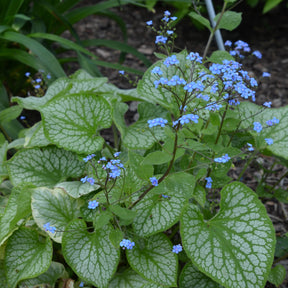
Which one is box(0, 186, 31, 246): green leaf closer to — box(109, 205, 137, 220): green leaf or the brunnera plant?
the brunnera plant

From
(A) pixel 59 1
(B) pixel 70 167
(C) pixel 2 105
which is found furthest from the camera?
(A) pixel 59 1

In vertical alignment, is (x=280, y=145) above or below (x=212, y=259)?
above

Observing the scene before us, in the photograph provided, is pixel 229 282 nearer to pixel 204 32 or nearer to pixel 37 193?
pixel 37 193

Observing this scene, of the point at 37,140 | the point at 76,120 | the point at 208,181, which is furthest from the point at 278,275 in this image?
the point at 37,140

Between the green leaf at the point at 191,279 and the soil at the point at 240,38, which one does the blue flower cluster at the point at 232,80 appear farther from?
the soil at the point at 240,38

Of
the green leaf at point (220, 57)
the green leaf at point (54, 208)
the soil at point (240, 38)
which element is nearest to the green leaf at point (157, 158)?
the green leaf at point (54, 208)

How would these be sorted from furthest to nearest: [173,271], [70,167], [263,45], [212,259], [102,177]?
[263,45] < [70,167] < [102,177] < [173,271] < [212,259]

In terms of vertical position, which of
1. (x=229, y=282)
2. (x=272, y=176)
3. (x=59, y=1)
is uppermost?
(x=59, y=1)

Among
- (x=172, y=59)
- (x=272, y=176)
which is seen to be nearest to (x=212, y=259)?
(x=172, y=59)

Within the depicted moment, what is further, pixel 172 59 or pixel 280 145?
pixel 280 145
